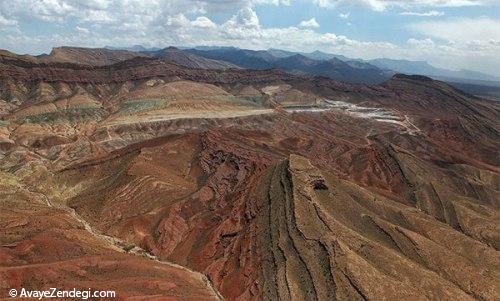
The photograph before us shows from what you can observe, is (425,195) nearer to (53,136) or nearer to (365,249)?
(365,249)

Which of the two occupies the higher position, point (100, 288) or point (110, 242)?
point (100, 288)

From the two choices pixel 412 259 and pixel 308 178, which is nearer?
pixel 412 259

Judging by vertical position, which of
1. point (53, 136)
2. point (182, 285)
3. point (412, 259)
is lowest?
point (53, 136)

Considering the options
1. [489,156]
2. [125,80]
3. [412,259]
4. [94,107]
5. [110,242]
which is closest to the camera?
[412,259]

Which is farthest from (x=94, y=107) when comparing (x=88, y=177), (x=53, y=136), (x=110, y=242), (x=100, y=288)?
(x=100, y=288)

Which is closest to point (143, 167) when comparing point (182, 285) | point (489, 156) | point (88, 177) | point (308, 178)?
point (88, 177)

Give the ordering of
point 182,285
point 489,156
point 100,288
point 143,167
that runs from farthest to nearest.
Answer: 1. point 489,156
2. point 143,167
3. point 182,285
4. point 100,288
